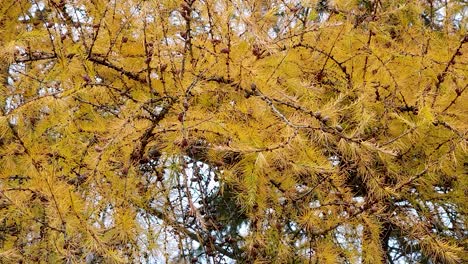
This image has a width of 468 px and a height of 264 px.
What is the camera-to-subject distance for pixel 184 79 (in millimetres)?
1848

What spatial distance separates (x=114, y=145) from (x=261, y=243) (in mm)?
542

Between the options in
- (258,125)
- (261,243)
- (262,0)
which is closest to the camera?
(258,125)

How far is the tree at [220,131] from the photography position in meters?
1.72

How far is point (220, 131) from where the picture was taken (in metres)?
1.75

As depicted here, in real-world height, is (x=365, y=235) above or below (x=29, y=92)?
below

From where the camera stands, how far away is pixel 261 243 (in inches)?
76.1

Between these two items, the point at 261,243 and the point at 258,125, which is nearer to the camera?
the point at 258,125

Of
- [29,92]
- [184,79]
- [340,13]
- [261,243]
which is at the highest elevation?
[340,13]

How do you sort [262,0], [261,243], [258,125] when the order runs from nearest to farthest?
1. [258,125]
2. [261,243]
3. [262,0]

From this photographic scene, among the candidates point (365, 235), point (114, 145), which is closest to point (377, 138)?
point (365, 235)

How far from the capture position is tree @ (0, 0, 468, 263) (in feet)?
5.65

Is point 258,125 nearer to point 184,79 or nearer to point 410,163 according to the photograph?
A: point 184,79

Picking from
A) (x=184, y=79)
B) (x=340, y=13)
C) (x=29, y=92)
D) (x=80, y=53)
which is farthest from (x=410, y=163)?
(x=29, y=92)

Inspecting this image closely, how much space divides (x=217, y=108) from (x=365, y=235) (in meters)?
0.64
